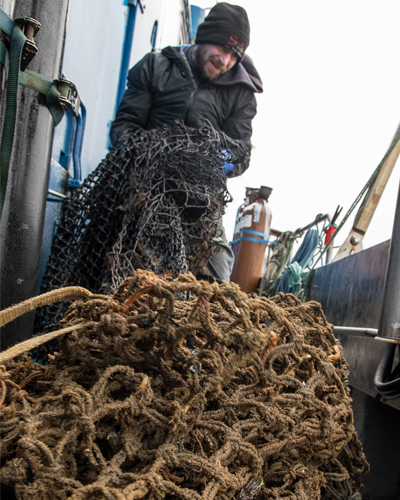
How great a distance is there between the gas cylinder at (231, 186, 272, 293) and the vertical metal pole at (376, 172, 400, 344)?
4492 mm

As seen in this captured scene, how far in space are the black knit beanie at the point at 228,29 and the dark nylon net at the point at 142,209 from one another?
3.17 feet

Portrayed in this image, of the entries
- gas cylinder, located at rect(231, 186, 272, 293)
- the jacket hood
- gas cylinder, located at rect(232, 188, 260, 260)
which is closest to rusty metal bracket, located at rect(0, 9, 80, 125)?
the jacket hood

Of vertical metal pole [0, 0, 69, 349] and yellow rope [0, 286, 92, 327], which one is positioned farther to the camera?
vertical metal pole [0, 0, 69, 349]

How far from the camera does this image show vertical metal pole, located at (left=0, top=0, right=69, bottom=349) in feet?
4.01

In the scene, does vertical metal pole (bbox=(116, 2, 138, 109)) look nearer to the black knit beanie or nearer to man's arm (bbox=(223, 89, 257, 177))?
the black knit beanie

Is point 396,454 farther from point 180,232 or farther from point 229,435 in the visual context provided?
point 229,435

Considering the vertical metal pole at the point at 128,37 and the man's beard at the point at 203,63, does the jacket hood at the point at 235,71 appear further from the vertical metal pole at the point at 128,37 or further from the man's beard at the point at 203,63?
the vertical metal pole at the point at 128,37

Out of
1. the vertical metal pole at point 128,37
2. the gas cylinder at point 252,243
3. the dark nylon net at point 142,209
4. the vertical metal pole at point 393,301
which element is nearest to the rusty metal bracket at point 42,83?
the dark nylon net at point 142,209

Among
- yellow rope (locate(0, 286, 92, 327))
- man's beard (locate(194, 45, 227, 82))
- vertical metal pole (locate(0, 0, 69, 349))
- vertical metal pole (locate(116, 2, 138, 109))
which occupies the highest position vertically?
vertical metal pole (locate(116, 2, 138, 109))

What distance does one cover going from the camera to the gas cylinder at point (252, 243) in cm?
602

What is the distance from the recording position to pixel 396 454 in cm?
213

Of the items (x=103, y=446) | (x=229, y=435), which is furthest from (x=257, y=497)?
(x=103, y=446)

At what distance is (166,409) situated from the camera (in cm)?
75

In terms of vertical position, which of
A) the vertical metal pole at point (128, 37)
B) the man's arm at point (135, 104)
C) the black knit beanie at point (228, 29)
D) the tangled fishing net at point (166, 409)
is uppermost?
the vertical metal pole at point (128, 37)
